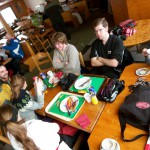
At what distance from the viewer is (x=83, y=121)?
144 centimetres

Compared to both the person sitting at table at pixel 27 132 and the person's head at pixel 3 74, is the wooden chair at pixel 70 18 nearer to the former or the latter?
the person's head at pixel 3 74

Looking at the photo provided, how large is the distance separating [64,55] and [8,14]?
6.65 meters

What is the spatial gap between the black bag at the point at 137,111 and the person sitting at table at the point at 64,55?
1188 millimetres

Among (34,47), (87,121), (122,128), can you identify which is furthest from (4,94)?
(34,47)

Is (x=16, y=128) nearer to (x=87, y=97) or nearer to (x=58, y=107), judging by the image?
(x=58, y=107)

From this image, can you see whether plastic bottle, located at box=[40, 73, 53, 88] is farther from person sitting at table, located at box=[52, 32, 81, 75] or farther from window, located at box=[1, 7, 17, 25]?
window, located at box=[1, 7, 17, 25]

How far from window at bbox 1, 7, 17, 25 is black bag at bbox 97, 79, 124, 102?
7.29 metres

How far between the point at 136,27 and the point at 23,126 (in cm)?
231

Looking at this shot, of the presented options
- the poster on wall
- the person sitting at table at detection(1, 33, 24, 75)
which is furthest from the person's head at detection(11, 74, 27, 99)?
the poster on wall

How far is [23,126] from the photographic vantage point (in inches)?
50.5

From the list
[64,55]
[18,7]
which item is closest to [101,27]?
[64,55]

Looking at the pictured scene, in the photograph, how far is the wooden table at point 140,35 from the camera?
2275 mm

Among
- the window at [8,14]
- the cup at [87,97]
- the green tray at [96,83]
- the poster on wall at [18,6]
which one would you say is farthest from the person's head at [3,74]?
the poster on wall at [18,6]

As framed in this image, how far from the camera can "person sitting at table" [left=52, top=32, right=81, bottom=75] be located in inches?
91.0
